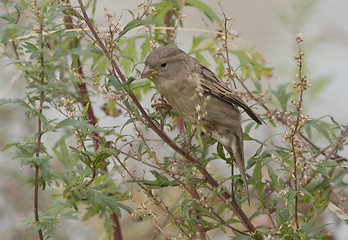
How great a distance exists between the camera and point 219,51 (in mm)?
2082

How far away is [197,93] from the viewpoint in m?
2.06

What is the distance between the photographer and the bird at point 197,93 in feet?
6.82

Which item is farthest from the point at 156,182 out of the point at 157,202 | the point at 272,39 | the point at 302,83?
the point at 272,39

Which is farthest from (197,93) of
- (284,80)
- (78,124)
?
(284,80)

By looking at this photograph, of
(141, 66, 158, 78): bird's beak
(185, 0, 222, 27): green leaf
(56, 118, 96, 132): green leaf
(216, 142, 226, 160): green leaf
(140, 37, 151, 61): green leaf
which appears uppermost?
(185, 0, 222, 27): green leaf

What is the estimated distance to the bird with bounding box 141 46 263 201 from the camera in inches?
81.9

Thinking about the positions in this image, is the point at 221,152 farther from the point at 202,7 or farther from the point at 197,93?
the point at 202,7

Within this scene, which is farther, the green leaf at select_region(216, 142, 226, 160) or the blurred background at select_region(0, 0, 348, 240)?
the blurred background at select_region(0, 0, 348, 240)

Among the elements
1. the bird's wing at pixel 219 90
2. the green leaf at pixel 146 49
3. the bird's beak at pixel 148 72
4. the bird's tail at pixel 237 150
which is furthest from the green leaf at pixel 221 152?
the green leaf at pixel 146 49

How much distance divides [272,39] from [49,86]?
4.00m

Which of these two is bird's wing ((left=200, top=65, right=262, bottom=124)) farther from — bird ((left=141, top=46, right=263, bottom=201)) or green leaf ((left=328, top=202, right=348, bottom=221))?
green leaf ((left=328, top=202, right=348, bottom=221))

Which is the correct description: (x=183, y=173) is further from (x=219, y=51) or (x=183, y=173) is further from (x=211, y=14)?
(x=211, y=14)

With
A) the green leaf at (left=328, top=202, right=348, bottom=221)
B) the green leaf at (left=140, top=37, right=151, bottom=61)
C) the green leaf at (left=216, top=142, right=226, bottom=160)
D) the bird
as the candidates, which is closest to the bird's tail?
the bird

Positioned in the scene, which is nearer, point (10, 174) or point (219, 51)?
point (219, 51)
